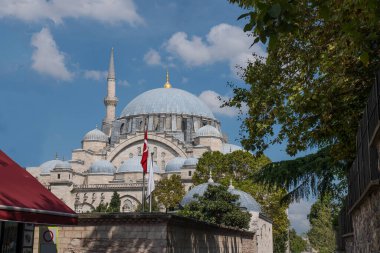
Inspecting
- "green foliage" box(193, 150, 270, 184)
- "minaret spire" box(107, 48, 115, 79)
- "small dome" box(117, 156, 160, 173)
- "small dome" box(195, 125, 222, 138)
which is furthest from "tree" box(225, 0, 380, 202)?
"minaret spire" box(107, 48, 115, 79)

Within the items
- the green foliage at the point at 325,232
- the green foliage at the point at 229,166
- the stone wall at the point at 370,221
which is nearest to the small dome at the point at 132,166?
the green foliage at the point at 229,166

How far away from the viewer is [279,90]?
38.2ft

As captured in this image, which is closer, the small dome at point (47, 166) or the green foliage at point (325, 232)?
the green foliage at point (325, 232)

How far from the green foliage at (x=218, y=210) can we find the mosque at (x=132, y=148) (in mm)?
31080

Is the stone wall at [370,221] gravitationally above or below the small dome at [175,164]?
below

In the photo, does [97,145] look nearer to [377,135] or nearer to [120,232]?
[120,232]

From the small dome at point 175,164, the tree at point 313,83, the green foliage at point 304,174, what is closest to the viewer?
the tree at point 313,83

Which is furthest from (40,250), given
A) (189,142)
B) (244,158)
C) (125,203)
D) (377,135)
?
(189,142)

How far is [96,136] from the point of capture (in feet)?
261

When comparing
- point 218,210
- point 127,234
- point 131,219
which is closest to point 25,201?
point 131,219

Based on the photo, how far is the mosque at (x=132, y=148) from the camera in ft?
221

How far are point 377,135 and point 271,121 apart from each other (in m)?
5.70

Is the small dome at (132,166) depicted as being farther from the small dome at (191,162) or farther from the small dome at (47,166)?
the small dome at (47,166)

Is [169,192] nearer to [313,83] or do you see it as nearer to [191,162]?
[191,162]
